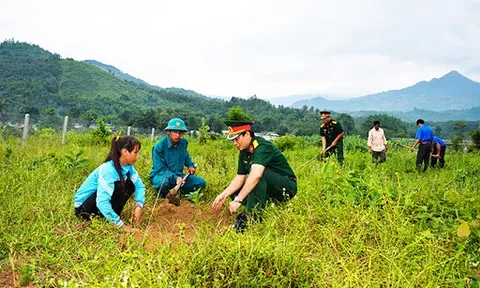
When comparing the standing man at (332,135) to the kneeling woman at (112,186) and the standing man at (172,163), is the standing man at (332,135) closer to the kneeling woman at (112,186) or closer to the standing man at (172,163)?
the standing man at (172,163)

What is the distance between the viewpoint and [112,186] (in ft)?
11.3

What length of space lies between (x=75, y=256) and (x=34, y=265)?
30 centimetres

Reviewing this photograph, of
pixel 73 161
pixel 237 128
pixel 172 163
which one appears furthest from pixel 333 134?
pixel 73 161

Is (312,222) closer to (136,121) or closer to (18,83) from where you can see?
(136,121)

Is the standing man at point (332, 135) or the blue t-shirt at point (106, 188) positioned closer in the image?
the blue t-shirt at point (106, 188)

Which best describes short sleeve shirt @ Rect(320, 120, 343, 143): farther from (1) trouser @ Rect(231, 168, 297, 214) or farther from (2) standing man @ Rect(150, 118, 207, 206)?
(1) trouser @ Rect(231, 168, 297, 214)

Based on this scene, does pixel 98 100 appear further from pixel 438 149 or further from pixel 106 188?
pixel 106 188

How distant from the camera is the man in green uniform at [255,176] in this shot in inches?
141

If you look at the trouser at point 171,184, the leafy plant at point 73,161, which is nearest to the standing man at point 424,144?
the trouser at point 171,184

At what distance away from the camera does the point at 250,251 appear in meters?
2.46

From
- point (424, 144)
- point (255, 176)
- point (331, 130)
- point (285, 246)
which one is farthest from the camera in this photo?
point (424, 144)

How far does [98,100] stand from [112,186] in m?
63.7

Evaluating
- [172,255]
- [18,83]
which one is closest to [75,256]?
[172,255]

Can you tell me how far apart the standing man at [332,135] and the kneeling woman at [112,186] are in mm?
5276
